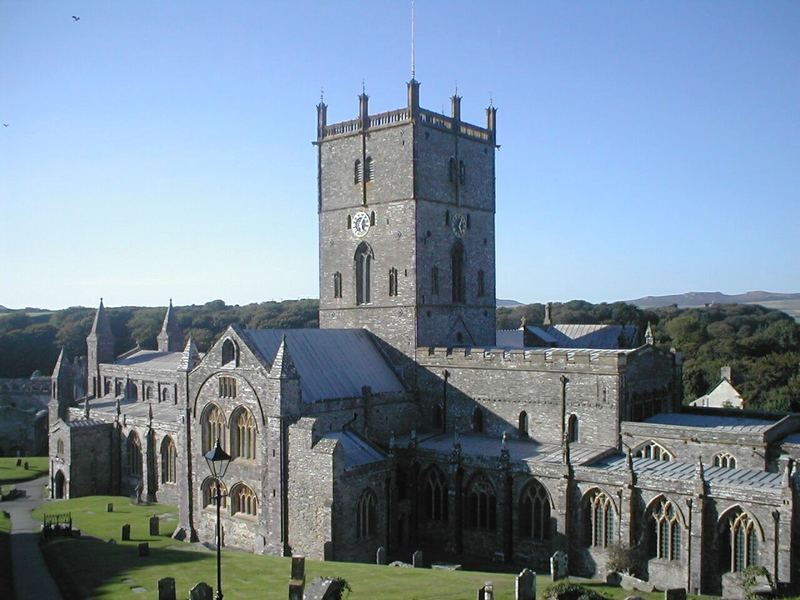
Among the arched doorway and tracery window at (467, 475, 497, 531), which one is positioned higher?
tracery window at (467, 475, 497, 531)

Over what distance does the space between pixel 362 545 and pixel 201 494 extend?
9665 mm

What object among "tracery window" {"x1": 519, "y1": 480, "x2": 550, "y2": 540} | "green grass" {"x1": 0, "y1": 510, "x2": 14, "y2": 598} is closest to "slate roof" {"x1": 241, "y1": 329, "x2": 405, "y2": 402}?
"tracery window" {"x1": 519, "y1": 480, "x2": 550, "y2": 540}

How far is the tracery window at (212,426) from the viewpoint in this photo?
36562 mm

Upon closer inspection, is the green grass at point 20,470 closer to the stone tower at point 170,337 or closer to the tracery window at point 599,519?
the stone tower at point 170,337

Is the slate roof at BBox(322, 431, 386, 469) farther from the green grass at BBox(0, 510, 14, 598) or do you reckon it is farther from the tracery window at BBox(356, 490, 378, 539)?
the green grass at BBox(0, 510, 14, 598)

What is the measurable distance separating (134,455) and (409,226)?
88.4ft

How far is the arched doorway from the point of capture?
51781 millimetres

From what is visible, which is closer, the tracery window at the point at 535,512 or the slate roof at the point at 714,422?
the tracery window at the point at 535,512

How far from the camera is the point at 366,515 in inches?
1309

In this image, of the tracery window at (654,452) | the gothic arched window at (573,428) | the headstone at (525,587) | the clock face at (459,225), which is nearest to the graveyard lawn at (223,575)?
the headstone at (525,587)

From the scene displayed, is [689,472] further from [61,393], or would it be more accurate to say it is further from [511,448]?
[61,393]

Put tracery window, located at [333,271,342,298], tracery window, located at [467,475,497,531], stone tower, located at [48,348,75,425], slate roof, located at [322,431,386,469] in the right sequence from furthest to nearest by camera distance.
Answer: stone tower, located at [48,348,75,425]
tracery window, located at [333,271,342,298]
tracery window, located at [467,475,497,531]
slate roof, located at [322,431,386,469]

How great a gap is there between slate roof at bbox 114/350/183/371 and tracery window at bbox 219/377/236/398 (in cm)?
2551

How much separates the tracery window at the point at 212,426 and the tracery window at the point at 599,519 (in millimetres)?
17159
